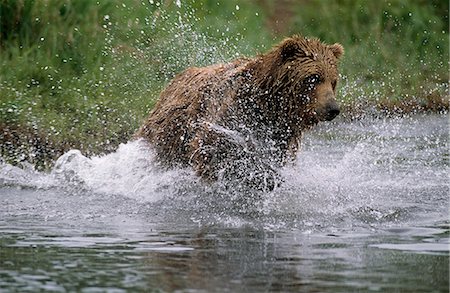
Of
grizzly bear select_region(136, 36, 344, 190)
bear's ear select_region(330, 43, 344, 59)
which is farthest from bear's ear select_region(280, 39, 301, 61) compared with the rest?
bear's ear select_region(330, 43, 344, 59)

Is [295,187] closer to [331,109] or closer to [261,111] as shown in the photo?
[261,111]

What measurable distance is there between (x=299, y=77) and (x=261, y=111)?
1.40 feet

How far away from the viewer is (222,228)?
24.1ft

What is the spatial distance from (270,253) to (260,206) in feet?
5.95

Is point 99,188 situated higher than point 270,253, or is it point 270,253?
point 99,188

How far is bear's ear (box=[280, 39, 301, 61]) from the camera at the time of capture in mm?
8617

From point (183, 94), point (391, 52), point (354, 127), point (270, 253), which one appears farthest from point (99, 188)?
point (391, 52)

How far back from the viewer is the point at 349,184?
369 inches

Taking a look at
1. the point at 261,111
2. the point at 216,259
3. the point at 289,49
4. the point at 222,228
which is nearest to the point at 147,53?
the point at 261,111

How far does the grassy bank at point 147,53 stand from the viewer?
37.6ft

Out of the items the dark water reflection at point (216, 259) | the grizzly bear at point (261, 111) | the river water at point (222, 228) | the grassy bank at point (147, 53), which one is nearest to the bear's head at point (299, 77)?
the grizzly bear at point (261, 111)

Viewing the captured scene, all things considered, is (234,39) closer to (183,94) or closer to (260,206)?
(183,94)

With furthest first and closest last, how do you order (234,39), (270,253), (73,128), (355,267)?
1. (234,39)
2. (73,128)
3. (270,253)
4. (355,267)

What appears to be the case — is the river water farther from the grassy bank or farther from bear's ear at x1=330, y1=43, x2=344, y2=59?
the grassy bank
